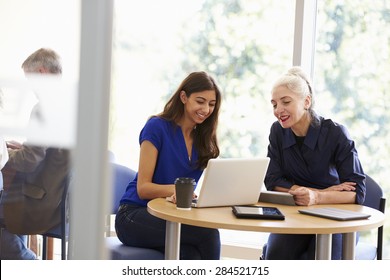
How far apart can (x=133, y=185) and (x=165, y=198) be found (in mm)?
240

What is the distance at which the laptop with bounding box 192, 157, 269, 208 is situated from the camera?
7.50ft

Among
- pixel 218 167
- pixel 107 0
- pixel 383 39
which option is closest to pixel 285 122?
pixel 218 167

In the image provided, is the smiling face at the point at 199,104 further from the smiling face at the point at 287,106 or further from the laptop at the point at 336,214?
the laptop at the point at 336,214

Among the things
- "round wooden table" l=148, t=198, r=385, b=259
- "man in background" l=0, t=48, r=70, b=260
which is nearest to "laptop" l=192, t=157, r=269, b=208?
"round wooden table" l=148, t=198, r=385, b=259

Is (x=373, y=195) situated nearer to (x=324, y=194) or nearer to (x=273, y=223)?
(x=324, y=194)

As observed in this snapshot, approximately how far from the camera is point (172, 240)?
2.31m

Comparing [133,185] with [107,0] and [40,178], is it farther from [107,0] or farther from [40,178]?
[107,0]

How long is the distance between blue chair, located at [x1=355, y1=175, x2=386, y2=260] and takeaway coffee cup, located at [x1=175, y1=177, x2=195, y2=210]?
902mm

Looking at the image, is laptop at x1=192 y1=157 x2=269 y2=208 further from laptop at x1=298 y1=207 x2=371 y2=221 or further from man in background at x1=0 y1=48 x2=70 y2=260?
man in background at x1=0 y1=48 x2=70 y2=260

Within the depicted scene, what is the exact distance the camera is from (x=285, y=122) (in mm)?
2734

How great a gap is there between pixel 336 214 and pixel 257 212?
0.30 m

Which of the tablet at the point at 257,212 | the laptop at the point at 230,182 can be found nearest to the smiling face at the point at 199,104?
the laptop at the point at 230,182

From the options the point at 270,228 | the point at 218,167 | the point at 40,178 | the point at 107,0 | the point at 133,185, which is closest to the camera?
the point at 107,0

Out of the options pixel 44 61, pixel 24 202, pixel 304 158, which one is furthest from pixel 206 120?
pixel 44 61
